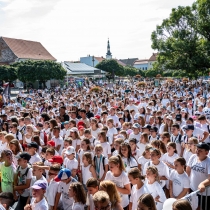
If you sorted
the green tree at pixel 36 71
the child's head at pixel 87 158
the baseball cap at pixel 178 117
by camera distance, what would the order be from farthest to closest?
the green tree at pixel 36 71 < the baseball cap at pixel 178 117 < the child's head at pixel 87 158

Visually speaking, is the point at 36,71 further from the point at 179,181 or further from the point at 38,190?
the point at 38,190

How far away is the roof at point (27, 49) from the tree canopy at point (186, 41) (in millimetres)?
39009

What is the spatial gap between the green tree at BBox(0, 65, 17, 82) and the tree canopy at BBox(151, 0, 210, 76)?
81.4 feet

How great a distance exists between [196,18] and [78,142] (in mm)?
30880

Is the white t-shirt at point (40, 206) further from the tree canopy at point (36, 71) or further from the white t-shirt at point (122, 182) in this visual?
the tree canopy at point (36, 71)

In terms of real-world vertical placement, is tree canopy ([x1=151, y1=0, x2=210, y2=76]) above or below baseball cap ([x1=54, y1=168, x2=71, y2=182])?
above

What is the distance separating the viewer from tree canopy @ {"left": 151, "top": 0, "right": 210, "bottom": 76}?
98.3 ft

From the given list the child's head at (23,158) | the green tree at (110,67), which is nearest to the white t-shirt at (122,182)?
the child's head at (23,158)

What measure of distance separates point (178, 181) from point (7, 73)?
46.0 m

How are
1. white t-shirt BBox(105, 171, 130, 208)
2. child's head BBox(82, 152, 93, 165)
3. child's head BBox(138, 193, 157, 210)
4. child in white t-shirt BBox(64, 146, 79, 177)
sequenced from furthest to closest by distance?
child in white t-shirt BBox(64, 146, 79, 177) < child's head BBox(82, 152, 93, 165) < white t-shirt BBox(105, 171, 130, 208) < child's head BBox(138, 193, 157, 210)

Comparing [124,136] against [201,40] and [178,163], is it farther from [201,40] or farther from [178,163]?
[201,40]

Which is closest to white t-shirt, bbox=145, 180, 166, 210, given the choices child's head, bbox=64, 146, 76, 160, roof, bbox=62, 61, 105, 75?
child's head, bbox=64, 146, 76, 160

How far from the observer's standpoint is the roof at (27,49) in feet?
211

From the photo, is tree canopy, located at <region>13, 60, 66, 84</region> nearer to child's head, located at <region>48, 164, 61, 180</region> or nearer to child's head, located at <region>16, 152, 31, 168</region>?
child's head, located at <region>16, 152, 31, 168</region>
